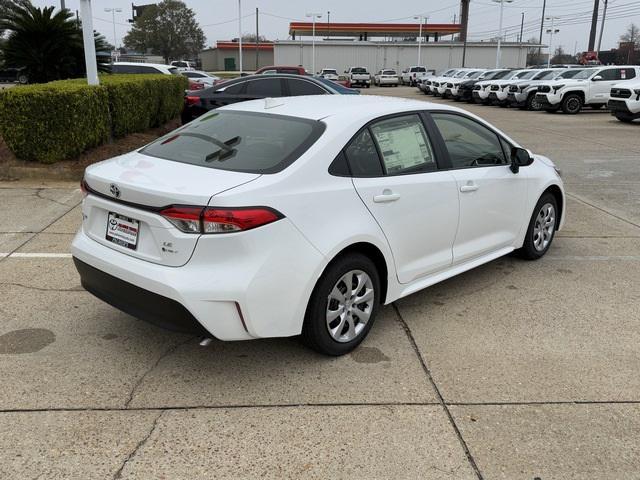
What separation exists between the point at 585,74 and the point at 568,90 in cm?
117

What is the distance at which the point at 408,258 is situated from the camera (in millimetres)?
4012

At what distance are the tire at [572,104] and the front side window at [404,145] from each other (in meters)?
21.7

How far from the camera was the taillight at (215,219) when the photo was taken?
9.86ft

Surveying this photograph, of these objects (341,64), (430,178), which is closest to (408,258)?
(430,178)

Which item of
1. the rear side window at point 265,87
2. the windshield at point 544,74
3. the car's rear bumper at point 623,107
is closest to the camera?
the rear side window at point 265,87

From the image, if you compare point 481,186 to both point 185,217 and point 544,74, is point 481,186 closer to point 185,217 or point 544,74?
point 185,217

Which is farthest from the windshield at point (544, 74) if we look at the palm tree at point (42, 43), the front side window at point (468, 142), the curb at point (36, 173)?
the front side window at point (468, 142)

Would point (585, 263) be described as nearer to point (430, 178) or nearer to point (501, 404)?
point (430, 178)

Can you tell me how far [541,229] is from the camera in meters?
5.61

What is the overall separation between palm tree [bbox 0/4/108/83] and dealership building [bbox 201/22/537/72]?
58.7 metres

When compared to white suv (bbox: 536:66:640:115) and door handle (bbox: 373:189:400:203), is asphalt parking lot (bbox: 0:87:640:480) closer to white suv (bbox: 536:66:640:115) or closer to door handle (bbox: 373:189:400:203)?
door handle (bbox: 373:189:400:203)

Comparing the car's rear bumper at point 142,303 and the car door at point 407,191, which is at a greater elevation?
the car door at point 407,191

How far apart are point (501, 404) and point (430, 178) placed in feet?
5.28

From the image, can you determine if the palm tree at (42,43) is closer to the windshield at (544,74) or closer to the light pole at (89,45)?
A: the light pole at (89,45)
